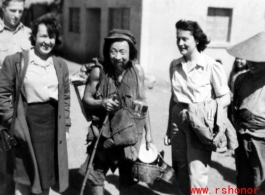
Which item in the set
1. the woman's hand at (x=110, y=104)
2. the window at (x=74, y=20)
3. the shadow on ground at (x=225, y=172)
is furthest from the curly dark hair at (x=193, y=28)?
the window at (x=74, y=20)

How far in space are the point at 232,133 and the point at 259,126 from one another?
0.24m

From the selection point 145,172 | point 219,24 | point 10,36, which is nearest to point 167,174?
point 145,172

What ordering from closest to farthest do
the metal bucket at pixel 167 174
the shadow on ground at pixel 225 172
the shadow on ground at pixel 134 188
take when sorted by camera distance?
1. the metal bucket at pixel 167 174
2. the shadow on ground at pixel 134 188
3. the shadow on ground at pixel 225 172

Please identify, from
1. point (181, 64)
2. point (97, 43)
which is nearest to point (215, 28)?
point (97, 43)

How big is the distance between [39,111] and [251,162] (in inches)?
77.7

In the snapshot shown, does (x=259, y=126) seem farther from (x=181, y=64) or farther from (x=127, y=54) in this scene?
(x=127, y=54)

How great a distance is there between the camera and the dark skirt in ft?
9.71

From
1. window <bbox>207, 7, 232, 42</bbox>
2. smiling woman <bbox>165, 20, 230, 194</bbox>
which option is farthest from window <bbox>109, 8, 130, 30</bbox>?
smiling woman <bbox>165, 20, 230, 194</bbox>

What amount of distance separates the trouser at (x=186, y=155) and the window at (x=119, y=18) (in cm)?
888

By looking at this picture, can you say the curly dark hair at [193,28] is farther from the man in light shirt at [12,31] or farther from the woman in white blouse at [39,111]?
the man in light shirt at [12,31]

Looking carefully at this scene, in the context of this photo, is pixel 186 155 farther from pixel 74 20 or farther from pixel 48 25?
pixel 74 20

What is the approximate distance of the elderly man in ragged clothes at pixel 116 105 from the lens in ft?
9.87

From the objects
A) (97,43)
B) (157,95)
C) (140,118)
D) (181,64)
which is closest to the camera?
(140,118)

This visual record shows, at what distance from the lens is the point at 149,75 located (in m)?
10.7
